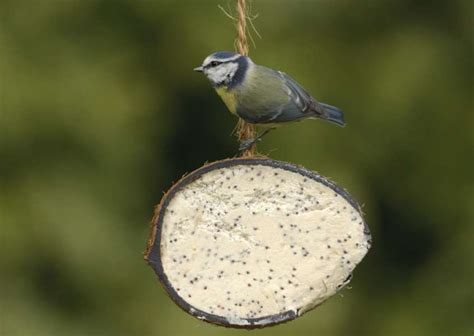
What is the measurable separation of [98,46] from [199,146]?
383 mm

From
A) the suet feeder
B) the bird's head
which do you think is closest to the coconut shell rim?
the suet feeder

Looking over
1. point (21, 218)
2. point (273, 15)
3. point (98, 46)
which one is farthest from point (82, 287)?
point (273, 15)

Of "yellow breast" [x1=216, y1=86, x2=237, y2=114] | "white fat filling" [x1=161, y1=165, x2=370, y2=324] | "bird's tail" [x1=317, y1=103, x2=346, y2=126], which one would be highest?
"yellow breast" [x1=216, y1=86, x2=237, y2=114]

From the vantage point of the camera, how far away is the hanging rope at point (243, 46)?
1.67 metres

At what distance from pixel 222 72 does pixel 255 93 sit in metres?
0.06

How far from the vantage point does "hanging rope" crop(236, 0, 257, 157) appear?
65.7 inches

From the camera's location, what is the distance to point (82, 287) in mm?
2912

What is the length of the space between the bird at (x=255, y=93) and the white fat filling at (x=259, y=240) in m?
0.09

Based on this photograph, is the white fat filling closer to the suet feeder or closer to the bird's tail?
the suet feeder

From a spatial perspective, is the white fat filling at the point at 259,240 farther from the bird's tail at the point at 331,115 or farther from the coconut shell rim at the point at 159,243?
the bird's tail at the point at 331,115

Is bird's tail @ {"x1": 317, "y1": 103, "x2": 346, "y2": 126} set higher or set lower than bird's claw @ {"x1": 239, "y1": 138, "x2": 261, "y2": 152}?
higher

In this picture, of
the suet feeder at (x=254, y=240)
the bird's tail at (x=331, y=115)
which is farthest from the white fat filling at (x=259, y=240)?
the bird's tail at (x=331, y=115)

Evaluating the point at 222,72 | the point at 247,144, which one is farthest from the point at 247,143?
the point at 222,72

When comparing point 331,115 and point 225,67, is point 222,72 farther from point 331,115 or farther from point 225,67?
point 331,115
